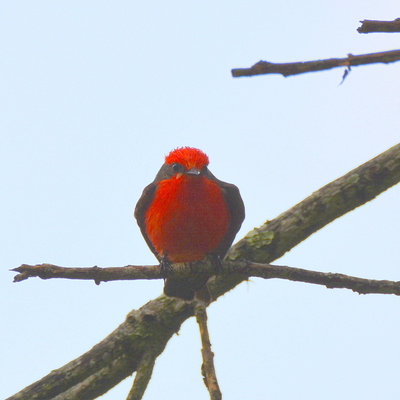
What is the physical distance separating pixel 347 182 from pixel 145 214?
190 cm

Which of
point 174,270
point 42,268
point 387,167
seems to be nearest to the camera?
point 42,268

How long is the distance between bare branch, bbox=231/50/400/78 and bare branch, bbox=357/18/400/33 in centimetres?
14

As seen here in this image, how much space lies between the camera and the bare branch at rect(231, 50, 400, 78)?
5.28 ft

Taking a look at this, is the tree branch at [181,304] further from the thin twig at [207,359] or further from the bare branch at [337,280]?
the bare branch at [337,280]

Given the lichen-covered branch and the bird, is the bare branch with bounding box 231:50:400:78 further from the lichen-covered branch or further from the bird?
the lichen-covered branch

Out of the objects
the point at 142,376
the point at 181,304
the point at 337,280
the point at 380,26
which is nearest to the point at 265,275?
the point at 337,280

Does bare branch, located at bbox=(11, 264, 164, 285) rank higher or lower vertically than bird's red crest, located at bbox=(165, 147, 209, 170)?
lower

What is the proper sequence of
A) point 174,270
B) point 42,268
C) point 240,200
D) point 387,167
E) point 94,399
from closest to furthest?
point 42,268, point 174,270, point 387,167, point 94,399, point 240,200

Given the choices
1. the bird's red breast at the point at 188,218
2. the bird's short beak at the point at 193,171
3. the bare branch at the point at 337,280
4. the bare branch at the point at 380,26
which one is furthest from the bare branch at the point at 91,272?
the bare branch at the point at 380,26

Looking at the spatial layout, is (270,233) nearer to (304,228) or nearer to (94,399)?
(304,228)

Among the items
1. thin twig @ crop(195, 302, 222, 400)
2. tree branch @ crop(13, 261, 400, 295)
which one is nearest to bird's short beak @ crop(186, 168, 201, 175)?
thin twig @ crop(195, 302, 222, 400)

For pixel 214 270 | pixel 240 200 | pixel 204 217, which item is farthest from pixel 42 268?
pixel 240 200

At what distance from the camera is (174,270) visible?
190 inches

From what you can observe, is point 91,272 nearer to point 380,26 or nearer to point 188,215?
point 188,215
